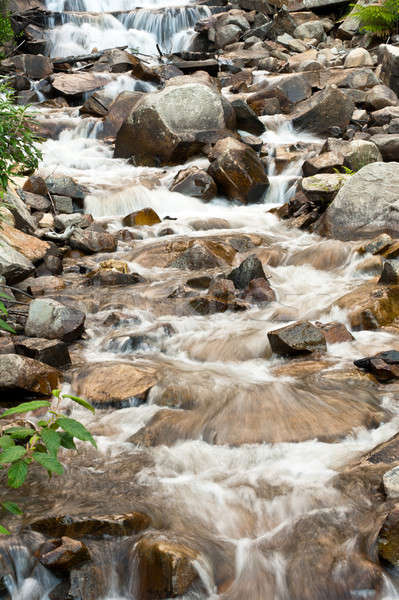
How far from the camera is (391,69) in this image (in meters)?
13.6

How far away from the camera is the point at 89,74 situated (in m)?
15.9

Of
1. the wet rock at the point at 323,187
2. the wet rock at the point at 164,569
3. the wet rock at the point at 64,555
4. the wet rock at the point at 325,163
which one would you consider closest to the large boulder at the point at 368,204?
the wet rock at the point at 323,187

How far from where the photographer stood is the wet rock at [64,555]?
2559 millimetres

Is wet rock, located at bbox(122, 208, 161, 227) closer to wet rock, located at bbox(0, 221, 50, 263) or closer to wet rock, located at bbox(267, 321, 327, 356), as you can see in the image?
wet rock, located at bbox(0, 221, 50, 263)

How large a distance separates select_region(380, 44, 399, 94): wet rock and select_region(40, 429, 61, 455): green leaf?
548 inches

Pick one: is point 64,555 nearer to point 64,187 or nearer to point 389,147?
point 64,187

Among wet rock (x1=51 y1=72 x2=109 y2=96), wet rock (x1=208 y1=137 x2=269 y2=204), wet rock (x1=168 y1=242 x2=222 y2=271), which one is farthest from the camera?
wet rock (x1=51 y1=72 x2=109 y2=96)

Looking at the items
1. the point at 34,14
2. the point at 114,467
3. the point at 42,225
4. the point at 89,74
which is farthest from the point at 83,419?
the point at 34,14

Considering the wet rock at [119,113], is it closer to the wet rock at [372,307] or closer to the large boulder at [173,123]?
the large boulder at [173,123]

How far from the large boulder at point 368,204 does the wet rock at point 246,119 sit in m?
4.86

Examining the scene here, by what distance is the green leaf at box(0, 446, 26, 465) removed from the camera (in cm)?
200

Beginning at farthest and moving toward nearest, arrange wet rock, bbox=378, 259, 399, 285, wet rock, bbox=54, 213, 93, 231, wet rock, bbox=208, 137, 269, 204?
wet rock, bbox=208, 137, 269, 204 < wet rock, bbox=54, 213, 93, 231 < wet rock, bbox=378, 259, 399, 285

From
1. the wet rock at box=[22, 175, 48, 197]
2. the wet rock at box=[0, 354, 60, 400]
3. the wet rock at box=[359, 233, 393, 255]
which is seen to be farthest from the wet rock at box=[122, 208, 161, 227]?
the wet rock at box=[0, 354, 60, 400]

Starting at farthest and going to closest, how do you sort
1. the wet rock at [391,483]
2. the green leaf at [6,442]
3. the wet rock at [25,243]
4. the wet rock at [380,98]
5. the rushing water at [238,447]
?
the wet rock at [380,98], the wet rock at [25,243], the wet rock at [391,483], the rushing water at [238,447], the green leaf at [6,442]
